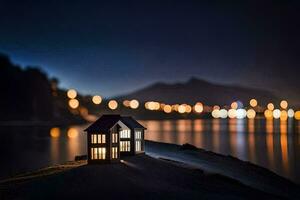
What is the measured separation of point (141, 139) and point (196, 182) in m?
9.60

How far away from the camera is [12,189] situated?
21.8 m

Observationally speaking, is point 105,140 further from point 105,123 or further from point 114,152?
point 105,123

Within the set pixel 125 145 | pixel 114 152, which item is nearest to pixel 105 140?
pixel 114 152

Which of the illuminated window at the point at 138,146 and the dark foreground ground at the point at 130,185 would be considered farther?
the illuminated window at the point at 138,146

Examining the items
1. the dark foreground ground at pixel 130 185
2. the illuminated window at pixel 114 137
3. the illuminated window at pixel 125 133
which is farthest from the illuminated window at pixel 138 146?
the dark foreground ground at pixel 130 185

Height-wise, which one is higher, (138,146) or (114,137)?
(114,137)

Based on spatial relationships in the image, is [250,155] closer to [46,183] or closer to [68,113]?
[46,183]

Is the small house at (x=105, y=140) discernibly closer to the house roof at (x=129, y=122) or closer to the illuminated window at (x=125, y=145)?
the house roof at (x=129, y=122)

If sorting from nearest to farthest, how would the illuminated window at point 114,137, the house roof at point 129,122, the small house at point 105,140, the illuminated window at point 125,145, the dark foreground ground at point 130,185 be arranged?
the dark foreground ground at point 130,185, the small house at point 105,140, the illuminated window at point 114,137, the house roof at point 129,122, the illuminated window at point 125,145

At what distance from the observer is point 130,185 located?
20.7 metres

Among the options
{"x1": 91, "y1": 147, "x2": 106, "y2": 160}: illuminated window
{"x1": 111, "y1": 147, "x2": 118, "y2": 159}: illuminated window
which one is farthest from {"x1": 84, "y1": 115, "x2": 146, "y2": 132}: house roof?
{"x1": 111, "y1": 147, "x2": 118, "y2": 159}: illuminated window

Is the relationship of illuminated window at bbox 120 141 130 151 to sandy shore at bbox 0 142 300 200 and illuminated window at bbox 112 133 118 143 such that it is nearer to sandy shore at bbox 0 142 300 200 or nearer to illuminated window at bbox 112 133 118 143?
sandy shore at bbox 0 142 300 200

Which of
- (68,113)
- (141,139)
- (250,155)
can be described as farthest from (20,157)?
(68,113)

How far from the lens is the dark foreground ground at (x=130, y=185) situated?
1953cm
